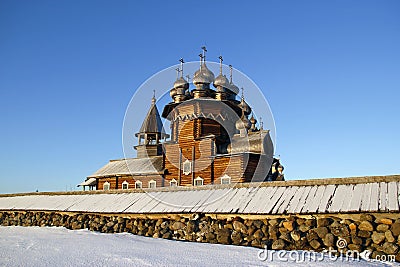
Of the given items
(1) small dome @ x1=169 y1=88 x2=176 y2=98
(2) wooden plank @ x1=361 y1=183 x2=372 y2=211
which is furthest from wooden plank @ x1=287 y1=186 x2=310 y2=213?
(1) small dome @ x1=169 y1=88 x2=176 y2=98

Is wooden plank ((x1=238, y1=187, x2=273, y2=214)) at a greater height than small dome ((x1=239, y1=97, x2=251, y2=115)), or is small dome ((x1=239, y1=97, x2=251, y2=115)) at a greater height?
small dome ((x1=239, y1=97, x2=251, y2=115))

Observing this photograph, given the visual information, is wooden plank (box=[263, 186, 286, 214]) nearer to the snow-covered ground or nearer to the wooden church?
the snow-covered ground

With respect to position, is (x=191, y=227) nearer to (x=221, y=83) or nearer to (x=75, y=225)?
(x=75, y=225)

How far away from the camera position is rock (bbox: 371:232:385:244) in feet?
26.4

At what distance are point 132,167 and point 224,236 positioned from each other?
75.7 ft

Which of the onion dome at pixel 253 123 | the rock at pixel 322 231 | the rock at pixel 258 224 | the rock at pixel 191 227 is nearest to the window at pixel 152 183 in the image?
the onion dome at pixel 253 123

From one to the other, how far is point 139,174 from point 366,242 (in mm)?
23810

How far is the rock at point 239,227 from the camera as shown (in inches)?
378

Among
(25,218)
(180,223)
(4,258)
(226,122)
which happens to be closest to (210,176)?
(226,122)

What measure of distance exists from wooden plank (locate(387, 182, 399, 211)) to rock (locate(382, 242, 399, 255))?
718mm

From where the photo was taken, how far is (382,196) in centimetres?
859

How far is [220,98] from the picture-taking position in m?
31.0

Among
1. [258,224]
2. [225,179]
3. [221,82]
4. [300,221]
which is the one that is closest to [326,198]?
[300,221]

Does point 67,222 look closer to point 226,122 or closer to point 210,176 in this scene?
point 210,176
